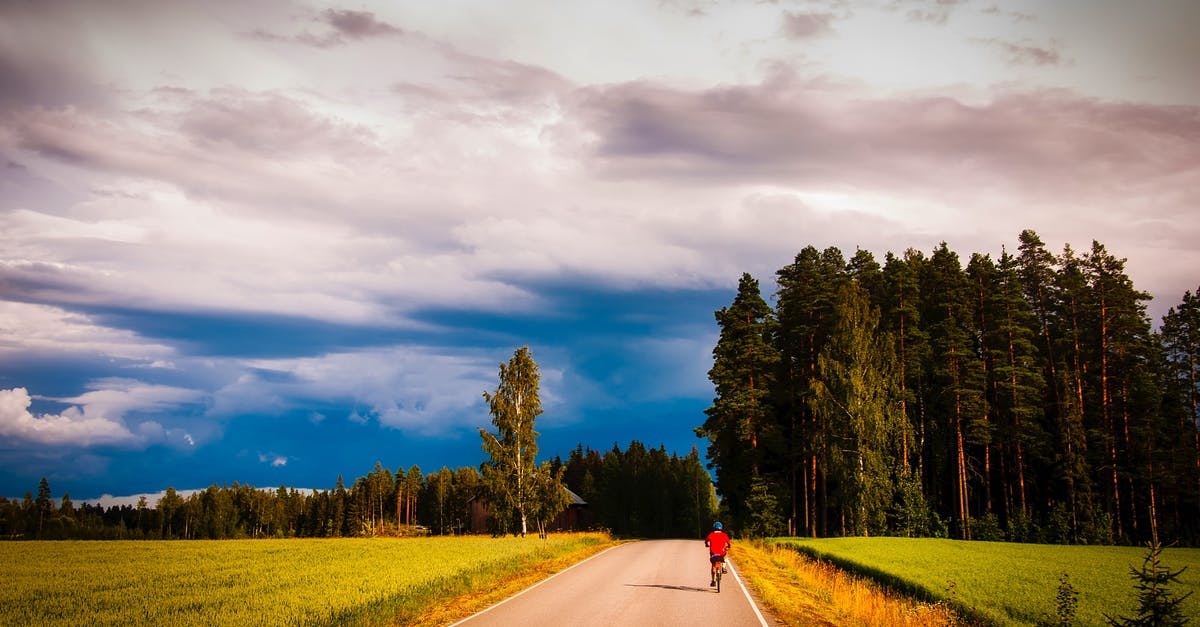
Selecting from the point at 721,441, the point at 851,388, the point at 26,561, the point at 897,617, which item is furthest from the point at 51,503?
the point at 897,617

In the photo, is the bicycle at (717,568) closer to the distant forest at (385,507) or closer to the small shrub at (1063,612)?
the small shrub at (1063,612)

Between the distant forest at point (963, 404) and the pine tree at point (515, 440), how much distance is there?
1494 centimetres

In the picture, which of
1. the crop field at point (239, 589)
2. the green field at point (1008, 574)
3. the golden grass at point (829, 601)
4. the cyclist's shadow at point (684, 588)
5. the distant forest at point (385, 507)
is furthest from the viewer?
the distant forest at point (385, 507)

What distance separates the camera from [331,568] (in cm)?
3100

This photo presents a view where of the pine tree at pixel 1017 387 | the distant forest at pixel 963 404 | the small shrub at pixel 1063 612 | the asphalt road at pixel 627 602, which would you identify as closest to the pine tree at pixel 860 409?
the distant forest at pixel 963 404

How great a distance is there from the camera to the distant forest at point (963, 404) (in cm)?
4688

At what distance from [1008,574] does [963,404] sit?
27103 millimetres

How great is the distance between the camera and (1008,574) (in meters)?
24.2

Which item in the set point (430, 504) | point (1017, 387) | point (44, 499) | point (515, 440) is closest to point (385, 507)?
point (430, 504)

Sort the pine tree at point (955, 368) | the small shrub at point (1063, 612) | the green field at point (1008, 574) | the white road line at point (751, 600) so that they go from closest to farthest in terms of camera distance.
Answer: the small shrub at point (1063, 612) < the white road line at point (751, 600) < the green field at point (1008, 574) < the pine tree at point (955, 368)

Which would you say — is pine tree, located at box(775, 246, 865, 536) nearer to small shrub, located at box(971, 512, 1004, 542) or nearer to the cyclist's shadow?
small shrub, located at box(971, 512, 1004, 542)

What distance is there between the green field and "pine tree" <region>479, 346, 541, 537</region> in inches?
996

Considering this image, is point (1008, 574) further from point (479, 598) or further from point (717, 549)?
point (479, 598)

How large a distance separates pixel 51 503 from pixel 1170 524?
175 m
